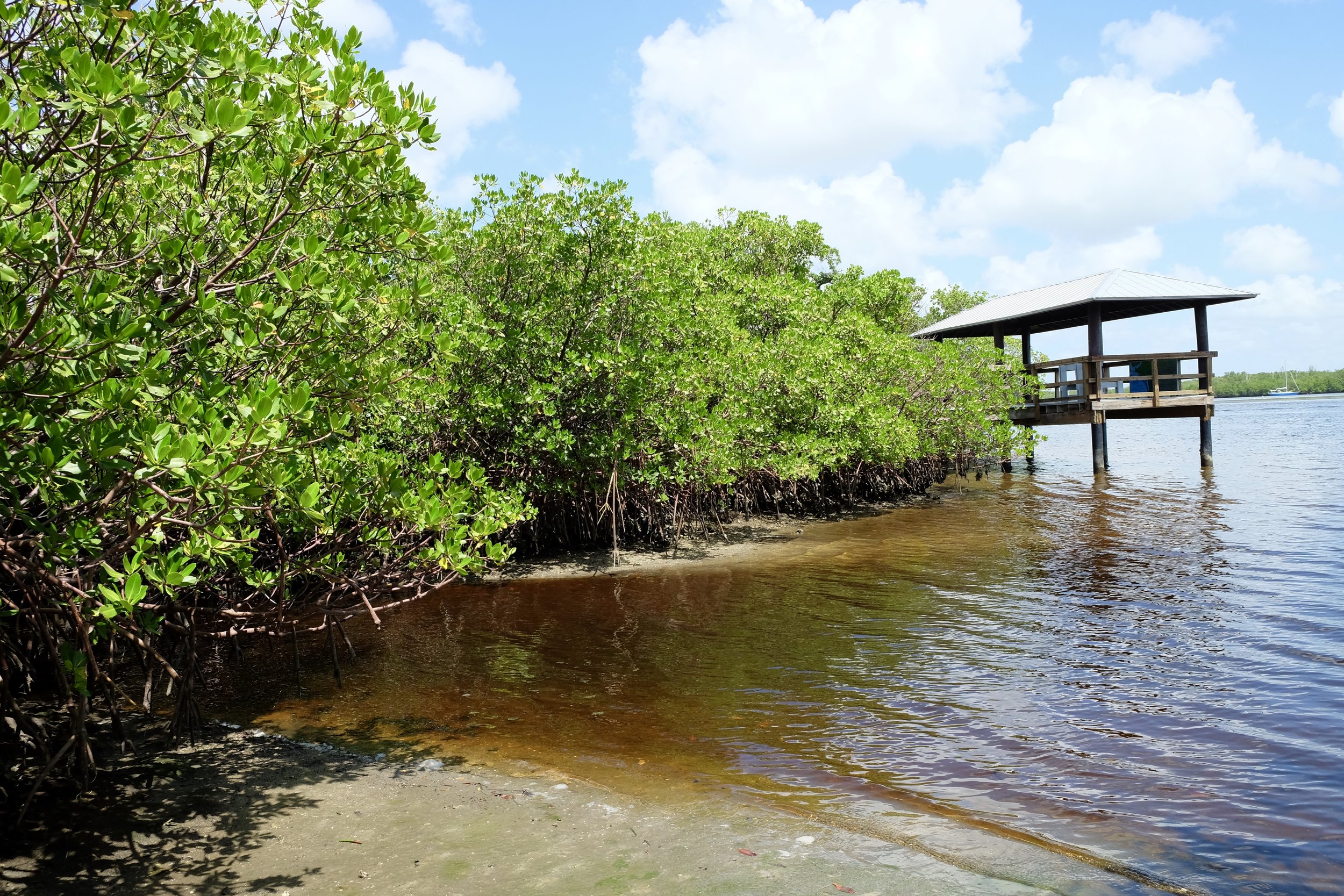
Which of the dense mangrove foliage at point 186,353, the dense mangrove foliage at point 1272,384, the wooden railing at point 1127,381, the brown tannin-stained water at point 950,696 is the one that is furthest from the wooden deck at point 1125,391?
the dense mangrove foliage at point 1272,384

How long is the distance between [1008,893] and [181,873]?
390 centimetres

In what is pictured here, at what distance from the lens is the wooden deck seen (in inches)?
923

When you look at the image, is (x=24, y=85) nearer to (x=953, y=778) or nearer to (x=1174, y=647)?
(x=953, y=778)

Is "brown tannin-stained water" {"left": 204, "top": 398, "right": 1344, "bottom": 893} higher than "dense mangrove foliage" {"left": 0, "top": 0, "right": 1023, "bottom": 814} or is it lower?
lower

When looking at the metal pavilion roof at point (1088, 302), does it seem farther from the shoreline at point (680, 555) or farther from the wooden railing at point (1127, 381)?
the shoreline at point (680, 555)

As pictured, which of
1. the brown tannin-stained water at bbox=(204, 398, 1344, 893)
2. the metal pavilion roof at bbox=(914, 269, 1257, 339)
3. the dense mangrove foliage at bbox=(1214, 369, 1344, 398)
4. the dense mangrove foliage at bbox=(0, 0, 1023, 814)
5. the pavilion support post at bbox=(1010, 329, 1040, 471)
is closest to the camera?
the dense mangrove foliage at bbox=(0, 0, 1023, 814)

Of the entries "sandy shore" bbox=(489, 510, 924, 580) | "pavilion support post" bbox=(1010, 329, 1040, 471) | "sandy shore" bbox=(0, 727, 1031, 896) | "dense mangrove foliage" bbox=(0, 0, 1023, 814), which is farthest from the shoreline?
"pavilion support post" bbox=(1010, 329, 1040, 471)

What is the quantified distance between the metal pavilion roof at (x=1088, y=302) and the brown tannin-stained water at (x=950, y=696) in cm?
991

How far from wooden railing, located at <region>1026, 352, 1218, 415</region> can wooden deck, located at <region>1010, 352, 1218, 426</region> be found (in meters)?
0.02

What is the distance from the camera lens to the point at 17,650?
5.00 metres

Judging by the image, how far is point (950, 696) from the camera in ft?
22.9

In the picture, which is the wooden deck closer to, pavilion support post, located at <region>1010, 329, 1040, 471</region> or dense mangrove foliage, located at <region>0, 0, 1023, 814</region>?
pavilion support post, located at <region>1010, 329, 1040, 471</region>

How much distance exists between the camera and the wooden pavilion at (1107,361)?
22734mm

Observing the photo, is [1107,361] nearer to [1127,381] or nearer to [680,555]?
[1127,381]
